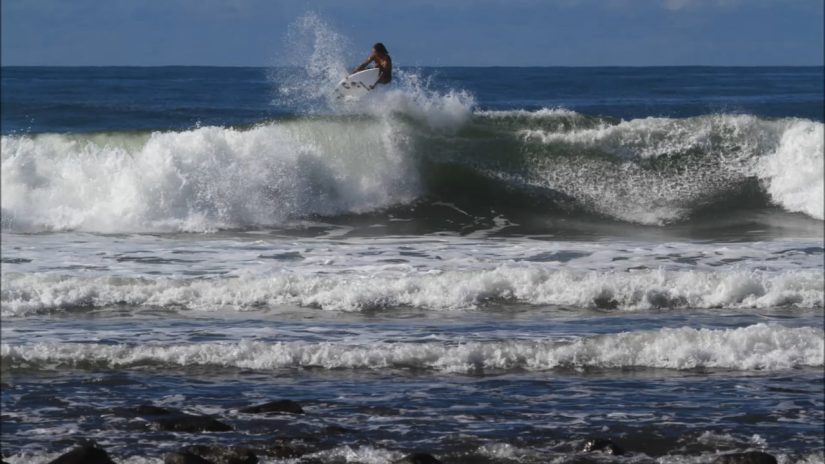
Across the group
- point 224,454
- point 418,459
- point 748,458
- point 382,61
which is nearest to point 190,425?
point 224,454

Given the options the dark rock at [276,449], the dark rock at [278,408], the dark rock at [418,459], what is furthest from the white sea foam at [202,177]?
the dark rock at [418,459]

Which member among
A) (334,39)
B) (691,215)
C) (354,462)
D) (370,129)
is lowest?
(354,462)

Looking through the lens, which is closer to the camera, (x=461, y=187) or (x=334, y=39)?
(x=461, y=187)

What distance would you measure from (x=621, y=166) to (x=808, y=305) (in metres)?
9.17

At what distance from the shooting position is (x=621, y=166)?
73.3 ft

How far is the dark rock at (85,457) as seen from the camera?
7.45 m

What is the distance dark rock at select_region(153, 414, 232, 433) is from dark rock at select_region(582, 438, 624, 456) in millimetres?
2521

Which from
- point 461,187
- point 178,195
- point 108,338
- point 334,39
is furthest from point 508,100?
point 108,338

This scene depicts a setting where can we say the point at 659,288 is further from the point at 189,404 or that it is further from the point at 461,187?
the point at 461,187

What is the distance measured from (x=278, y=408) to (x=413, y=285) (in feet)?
16.1

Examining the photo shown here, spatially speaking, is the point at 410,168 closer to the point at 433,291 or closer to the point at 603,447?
the point at 433,291

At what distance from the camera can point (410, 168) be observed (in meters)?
22.0

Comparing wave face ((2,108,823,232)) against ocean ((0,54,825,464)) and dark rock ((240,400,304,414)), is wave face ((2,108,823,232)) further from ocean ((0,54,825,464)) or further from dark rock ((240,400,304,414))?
dark rock ((240,400,304,414))

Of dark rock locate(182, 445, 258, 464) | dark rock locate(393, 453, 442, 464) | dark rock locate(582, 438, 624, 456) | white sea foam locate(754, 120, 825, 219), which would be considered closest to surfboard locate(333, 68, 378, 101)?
white sea foam locate(754, 120, 825, 219)
